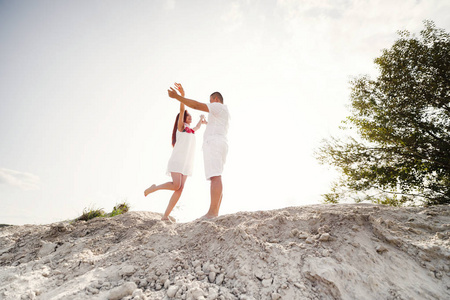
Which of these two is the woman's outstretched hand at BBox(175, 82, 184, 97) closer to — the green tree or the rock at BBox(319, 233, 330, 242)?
the rock at BBox(319, 233, 330, 242)

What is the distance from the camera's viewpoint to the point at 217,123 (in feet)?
14.1

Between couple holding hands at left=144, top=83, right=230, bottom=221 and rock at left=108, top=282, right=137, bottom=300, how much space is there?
6.37ft

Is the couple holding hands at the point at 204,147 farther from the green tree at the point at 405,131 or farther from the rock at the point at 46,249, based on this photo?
the green tree at the point at 405,131

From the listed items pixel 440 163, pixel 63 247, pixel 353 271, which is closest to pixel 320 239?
pixel 353 271

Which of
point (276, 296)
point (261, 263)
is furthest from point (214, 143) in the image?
point (276, 296)

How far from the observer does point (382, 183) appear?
8.29 meters

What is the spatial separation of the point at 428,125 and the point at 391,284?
833 cm

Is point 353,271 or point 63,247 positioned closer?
point 353,271

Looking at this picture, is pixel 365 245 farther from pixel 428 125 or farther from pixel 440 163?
pixel 428 125

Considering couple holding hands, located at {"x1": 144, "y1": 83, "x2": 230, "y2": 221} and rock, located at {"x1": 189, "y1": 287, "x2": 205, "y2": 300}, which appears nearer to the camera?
rock, located at {"x1": 189, "y1": 287, "x2": 205, "y2": 300}

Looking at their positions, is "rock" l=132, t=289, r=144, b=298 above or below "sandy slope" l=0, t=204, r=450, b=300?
below

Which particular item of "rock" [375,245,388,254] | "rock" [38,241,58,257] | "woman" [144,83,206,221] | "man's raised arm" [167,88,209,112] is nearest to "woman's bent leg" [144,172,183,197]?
"woman" [144,83,206,221]

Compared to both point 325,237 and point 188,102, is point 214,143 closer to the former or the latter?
point 188,102

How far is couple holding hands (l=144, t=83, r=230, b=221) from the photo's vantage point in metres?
4.02
